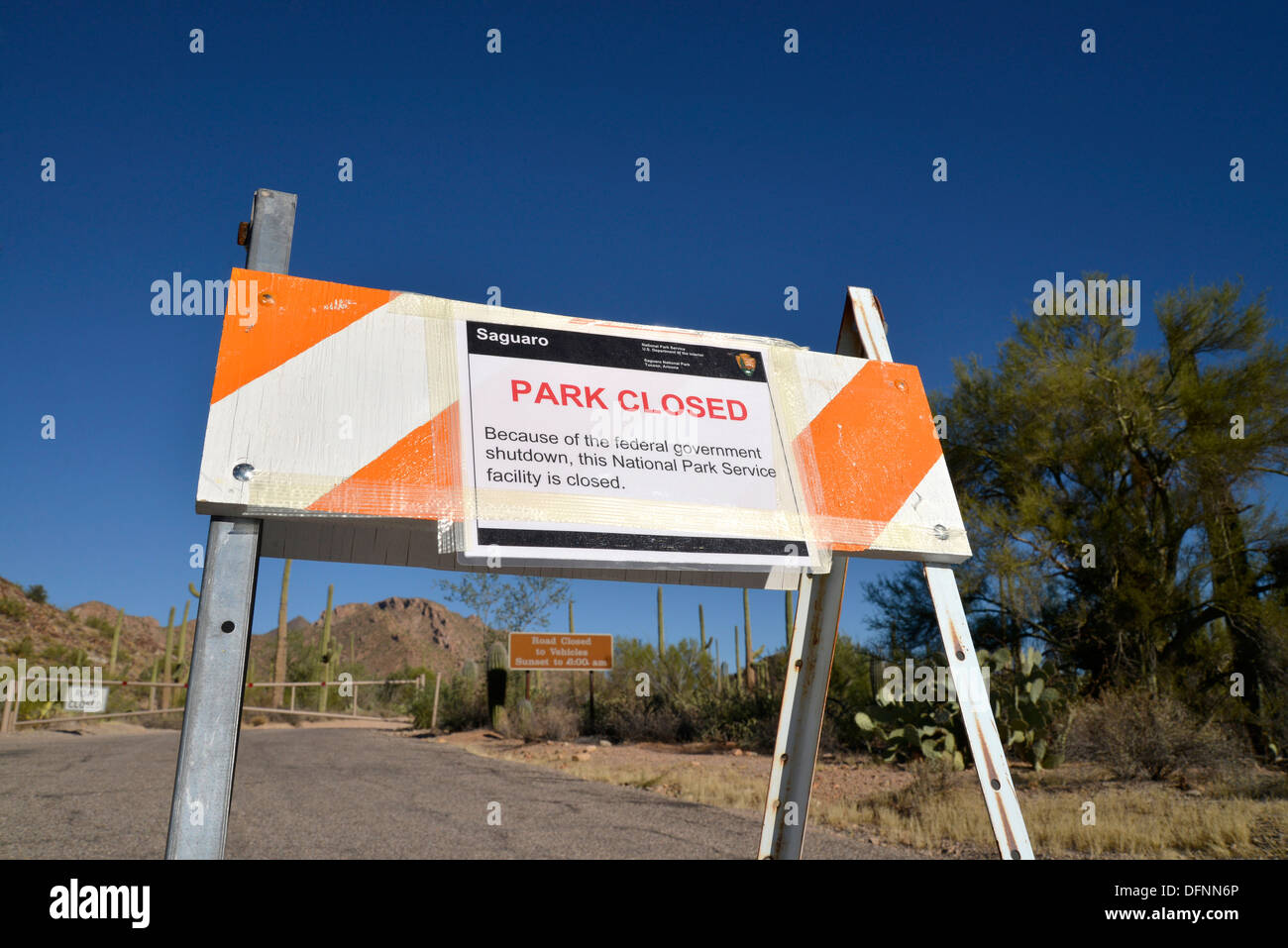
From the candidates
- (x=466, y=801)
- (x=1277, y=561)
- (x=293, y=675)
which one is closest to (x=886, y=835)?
(x=466, y=801)

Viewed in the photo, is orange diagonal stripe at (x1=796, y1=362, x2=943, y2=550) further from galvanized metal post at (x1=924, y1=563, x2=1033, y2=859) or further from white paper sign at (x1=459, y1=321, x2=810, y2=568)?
galvanized metal post at (x1=924, y1=563, x2=1033, y2=859)

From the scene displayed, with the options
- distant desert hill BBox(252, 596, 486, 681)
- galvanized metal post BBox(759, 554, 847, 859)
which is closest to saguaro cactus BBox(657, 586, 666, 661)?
galvanized metal post BBox(759, 554, 847, 859)

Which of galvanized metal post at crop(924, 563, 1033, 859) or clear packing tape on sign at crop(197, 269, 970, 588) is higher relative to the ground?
clear packing tape on sign at crop(197, 269, 970, 588)

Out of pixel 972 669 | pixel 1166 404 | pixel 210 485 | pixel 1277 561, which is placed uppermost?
pixel 1166 404

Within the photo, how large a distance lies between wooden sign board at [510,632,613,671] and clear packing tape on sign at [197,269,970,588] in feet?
60.5

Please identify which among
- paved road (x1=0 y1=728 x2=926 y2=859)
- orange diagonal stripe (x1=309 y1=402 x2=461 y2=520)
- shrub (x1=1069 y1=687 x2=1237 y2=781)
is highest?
orange diagonal stripe (x1=309 y1=402 x2=461 y2=520)

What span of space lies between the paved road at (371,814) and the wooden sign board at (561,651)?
690cm

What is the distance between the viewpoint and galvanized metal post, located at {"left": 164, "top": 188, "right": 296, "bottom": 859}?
170cm

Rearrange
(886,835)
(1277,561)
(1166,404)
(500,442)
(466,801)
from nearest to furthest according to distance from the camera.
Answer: (500,442), (886,835), (466,801), (1277,561), (1166,404)

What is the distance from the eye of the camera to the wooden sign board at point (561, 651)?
67.3ft

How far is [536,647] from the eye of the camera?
68.3 feet
